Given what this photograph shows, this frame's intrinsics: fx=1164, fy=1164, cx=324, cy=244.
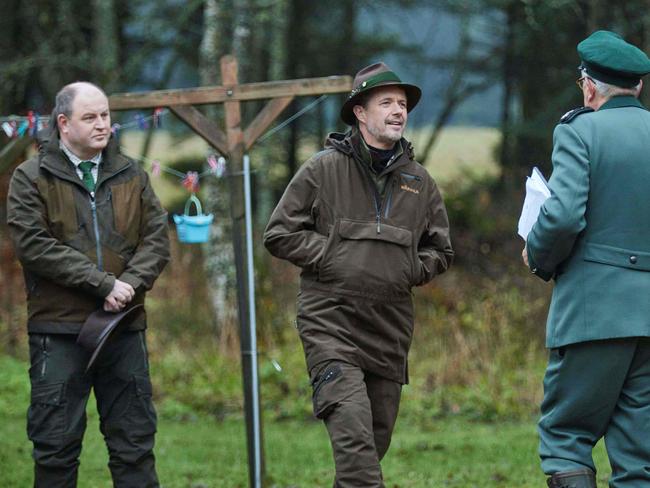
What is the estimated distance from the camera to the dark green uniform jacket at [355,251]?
5.45 m

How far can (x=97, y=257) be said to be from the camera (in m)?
5.66

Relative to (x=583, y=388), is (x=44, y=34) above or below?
above

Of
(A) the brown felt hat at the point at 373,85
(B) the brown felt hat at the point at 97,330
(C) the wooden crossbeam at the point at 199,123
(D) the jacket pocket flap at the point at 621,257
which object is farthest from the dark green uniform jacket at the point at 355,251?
(C) the wooden crossbeam at the point at 199,123

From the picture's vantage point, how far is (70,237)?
563 centimetres

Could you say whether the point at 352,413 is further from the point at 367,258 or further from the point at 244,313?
the point at 244,313

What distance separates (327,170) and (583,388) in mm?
1618

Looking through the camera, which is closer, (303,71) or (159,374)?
(159,374)

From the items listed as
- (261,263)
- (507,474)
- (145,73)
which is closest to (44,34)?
(145,73)

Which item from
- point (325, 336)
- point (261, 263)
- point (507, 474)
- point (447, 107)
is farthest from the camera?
point (447, 107)

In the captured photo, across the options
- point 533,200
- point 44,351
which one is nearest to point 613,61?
point 533,200

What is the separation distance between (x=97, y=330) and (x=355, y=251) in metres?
1.27

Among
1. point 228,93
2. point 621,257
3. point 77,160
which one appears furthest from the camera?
point 228,93

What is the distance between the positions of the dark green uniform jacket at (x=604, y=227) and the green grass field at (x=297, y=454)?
2.50m

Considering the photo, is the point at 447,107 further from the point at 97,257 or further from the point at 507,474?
the point at 97,257
